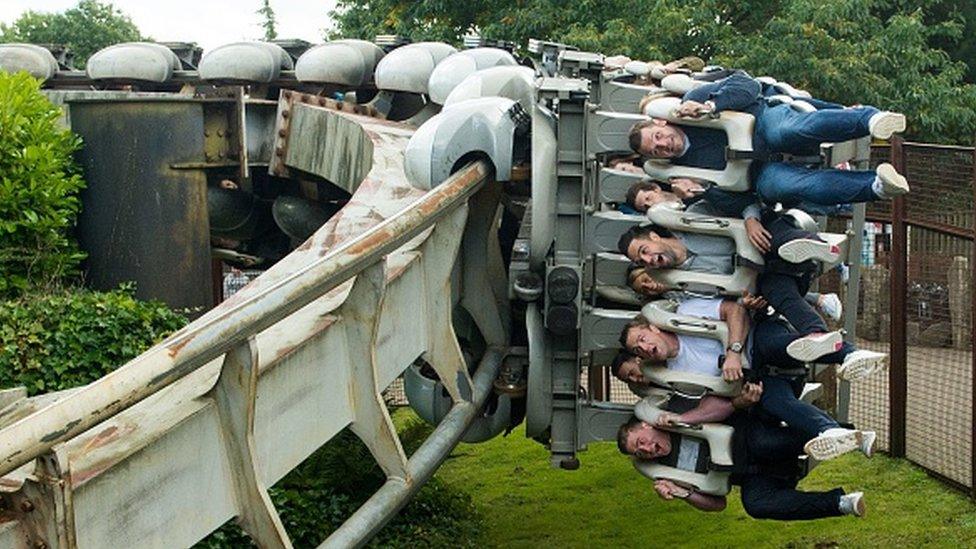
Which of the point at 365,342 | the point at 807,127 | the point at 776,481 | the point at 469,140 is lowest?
the point at 776,481

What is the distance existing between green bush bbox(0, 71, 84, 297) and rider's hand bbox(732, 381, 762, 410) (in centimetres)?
444

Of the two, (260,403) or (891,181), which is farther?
(891,181)

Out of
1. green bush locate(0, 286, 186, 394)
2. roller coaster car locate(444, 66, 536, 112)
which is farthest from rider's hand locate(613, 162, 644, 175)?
green bush locate(0, 286, 186, 394)

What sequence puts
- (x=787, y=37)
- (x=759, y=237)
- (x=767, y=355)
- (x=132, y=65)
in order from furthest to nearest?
(x=787, y=37), (x=132, y=65), (x=767, y=355), (x=759, y=237)

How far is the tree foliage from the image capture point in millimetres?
22516

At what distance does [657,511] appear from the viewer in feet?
38.6

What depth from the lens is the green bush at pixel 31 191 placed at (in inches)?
390

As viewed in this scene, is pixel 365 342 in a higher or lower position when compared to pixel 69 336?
higher

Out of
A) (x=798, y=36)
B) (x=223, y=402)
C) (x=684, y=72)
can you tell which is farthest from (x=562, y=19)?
(x=223, y=402)

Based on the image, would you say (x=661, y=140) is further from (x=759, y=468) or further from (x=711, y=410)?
(x=759, y=468)

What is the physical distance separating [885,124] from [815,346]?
1.02 metres

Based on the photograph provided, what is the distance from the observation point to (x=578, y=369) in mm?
8383

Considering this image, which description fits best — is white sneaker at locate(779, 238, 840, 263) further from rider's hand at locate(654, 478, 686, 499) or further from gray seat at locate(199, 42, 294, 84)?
gray seat at locate(199, 42, 294, 84)

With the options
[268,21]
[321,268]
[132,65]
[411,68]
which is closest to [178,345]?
[321,268]
